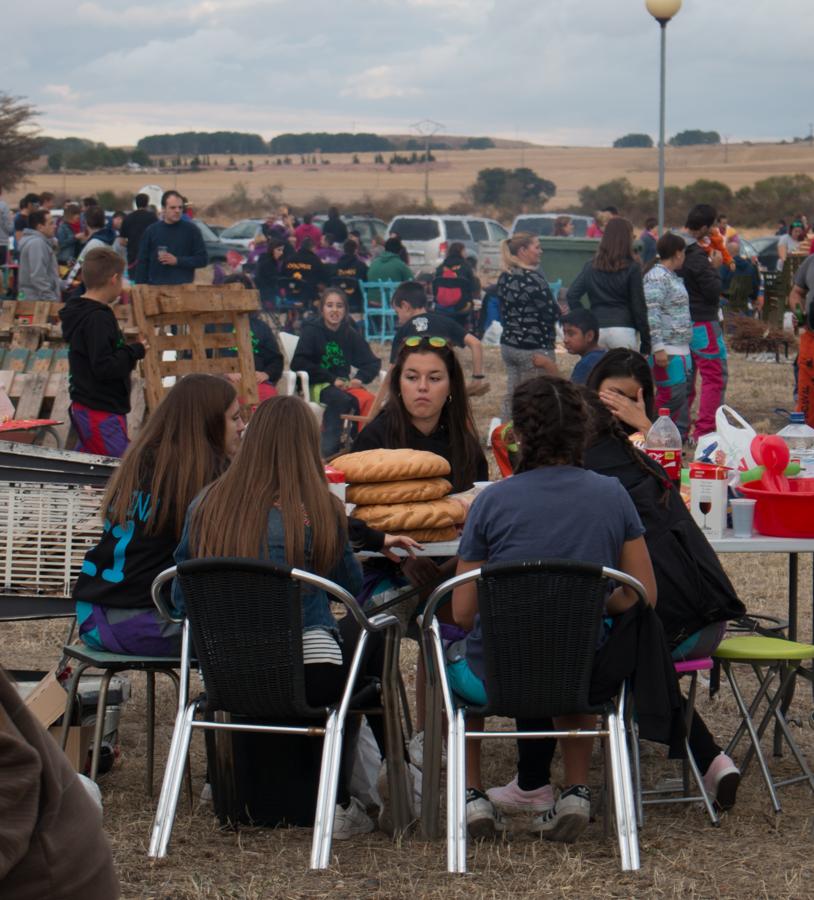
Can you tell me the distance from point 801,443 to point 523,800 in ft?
5.29

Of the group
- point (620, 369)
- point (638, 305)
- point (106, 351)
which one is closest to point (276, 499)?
point (620, 369)

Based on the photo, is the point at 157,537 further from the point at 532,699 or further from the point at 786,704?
the point at 786,704

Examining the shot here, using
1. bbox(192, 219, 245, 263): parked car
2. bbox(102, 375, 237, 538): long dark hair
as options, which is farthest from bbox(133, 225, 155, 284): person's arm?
bbox(192, 219, 245, 263): parked car

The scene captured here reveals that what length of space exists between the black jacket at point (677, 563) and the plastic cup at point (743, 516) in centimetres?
30

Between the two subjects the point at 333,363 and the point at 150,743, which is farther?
the point at 333,363

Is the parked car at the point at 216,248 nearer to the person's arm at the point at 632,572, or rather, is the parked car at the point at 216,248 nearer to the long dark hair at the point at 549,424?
the long dark hair at the point at 549,424

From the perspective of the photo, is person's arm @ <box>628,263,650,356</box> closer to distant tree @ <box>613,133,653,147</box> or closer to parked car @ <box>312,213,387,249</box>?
parked car @ <box>312,213,387,249</box>

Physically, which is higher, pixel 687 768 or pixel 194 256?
pixel 194 256

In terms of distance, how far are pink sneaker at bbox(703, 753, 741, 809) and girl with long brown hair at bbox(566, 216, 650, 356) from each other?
5.89 metres

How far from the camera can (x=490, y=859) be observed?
3762 millimetres

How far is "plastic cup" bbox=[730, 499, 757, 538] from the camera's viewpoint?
14.5 feet

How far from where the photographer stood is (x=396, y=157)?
10512cm

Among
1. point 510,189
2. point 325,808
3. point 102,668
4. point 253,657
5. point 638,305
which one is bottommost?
point 325,808

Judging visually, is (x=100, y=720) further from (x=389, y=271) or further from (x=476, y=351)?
(x=389, y=271)
